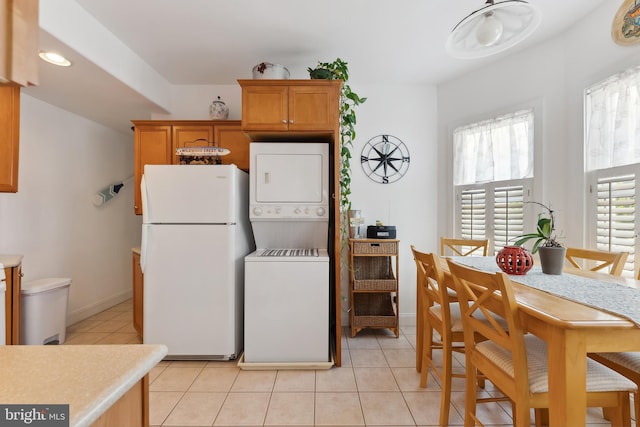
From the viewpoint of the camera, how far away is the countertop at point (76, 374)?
1.67 ft

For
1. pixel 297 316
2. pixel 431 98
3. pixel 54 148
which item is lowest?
pixel 297 316

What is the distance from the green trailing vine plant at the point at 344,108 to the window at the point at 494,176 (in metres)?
1.17

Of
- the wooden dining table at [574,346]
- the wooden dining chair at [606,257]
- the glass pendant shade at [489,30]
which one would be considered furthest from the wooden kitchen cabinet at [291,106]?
the wooden dining chair at [606,257]

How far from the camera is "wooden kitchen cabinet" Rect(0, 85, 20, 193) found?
1.90 m

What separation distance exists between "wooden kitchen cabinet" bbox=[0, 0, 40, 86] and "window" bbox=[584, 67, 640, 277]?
114 inches

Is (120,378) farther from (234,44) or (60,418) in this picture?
(234,44)

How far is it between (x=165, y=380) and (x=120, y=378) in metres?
1.87

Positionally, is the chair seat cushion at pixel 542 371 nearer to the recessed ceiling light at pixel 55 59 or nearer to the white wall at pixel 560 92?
the white wall at pixel 560 92

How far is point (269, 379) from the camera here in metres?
2.06

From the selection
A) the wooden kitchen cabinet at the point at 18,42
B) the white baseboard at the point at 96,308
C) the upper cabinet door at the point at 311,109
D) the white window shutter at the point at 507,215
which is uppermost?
the upper cabinet door at the point at 311,109

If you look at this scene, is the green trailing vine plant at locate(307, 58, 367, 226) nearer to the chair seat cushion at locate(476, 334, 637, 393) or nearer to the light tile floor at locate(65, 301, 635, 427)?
the light tile floor at locate(65, 301, 635, 427)

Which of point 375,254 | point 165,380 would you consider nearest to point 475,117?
point 375,254

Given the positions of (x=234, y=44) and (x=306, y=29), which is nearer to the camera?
(x=306, y=29)

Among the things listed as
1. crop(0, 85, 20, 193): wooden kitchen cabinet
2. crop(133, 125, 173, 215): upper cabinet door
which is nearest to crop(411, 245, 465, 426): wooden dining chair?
crop(133, 125, 173, 215): upper cabinet door
